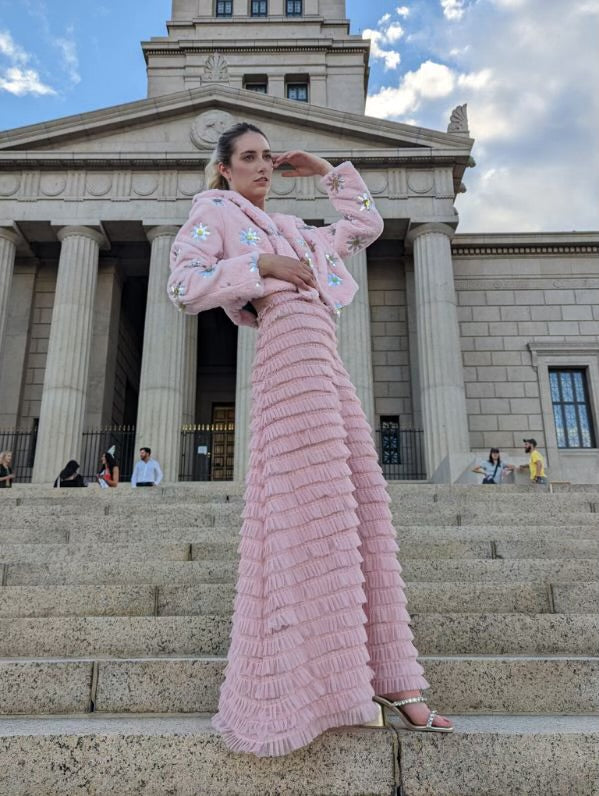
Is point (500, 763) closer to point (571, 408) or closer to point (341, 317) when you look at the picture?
point (341, 317)

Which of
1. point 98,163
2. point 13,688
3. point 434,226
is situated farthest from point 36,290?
point 13,688

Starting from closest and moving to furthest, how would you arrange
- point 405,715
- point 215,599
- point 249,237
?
point 405,715 → point 249,237 → point 215,599

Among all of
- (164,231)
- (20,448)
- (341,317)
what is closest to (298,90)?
(164,231)

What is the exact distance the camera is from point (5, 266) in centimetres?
1947

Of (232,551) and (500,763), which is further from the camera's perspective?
(232,551)

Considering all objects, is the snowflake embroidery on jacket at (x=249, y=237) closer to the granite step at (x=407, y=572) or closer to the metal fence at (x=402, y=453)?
the granite step at (x=407, y=572)

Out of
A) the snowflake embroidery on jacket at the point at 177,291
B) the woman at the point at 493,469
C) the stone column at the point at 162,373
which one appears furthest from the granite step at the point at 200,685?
→ the stone column at the point at 162,373

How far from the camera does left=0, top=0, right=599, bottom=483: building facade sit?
60.1ft

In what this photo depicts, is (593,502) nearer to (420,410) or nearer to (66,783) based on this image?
(66,783)

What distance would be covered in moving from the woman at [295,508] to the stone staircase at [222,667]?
0.18 m

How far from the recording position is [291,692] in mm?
2270

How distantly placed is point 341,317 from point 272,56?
57.7 feet

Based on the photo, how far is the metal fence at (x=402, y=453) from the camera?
19.5 m

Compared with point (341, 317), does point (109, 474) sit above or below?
below
